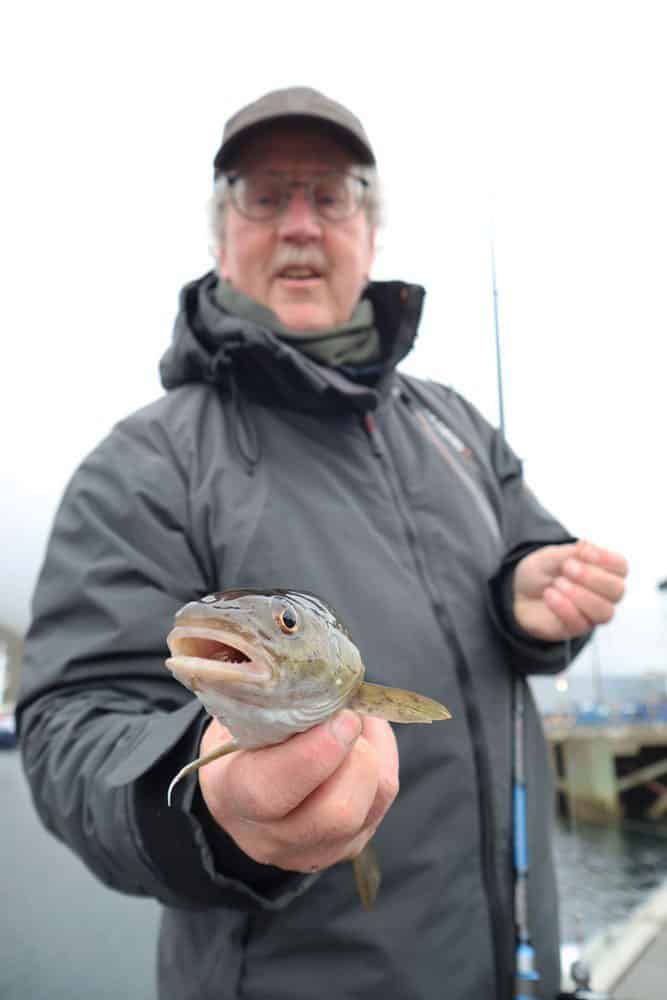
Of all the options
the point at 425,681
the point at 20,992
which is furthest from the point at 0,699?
the point at 20,992

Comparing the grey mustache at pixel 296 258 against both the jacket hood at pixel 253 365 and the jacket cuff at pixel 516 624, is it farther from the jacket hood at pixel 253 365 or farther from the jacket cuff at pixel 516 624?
the jacket cuff at pixel 516 624

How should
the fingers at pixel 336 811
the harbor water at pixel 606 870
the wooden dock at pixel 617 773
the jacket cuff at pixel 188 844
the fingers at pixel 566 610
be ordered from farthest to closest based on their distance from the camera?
the wooden dock at pixel 617 773 < the harbor water at pixel 606 870 < the fingers at pixel 566 610 < the jacket cuff at pixel 188 844 < the fingers at pixel 336 811

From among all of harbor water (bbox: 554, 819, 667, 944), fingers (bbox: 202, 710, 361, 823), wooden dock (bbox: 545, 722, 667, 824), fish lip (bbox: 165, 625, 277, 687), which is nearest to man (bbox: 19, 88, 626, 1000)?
fingers (bbox: 202, 710, 361, 823)

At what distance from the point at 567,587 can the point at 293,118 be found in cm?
180

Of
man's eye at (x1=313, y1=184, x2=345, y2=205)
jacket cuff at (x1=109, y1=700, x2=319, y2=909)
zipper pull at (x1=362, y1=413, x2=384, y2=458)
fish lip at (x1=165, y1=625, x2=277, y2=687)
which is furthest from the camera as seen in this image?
man's eye at (x1=313, y1=184, x2=345, y2=205)

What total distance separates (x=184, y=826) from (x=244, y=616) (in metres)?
0.56

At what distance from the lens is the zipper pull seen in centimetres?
173

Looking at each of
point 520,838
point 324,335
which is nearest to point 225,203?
point 324,335

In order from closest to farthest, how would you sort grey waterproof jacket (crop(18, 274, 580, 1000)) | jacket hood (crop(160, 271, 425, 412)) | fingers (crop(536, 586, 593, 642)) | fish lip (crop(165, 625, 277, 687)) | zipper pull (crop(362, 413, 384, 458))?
fish lip (crop(165, 625, 277, 687)) < grey waterproof jacket (crop(18, 274, 580, 1000)) < jacket hood (crop(160, 271, 425, 412)) < fingers (crop(536, 586, 593, 642)) < zipper pull (crop(362, 413, 384, 458))

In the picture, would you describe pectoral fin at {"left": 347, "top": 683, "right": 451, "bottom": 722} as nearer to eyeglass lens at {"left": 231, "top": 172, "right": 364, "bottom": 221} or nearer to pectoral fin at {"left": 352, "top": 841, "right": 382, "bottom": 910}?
pectoral fin at {"left": 352, "top": 841, "right": 382, "bottom": 910}

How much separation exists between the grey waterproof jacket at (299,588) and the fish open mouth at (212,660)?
175 millimetres

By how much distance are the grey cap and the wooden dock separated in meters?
28.3

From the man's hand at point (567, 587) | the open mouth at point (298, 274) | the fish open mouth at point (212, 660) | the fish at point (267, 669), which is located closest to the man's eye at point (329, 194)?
the open mouth at point (298, 274)

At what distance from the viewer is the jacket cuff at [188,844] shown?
0.96 m
